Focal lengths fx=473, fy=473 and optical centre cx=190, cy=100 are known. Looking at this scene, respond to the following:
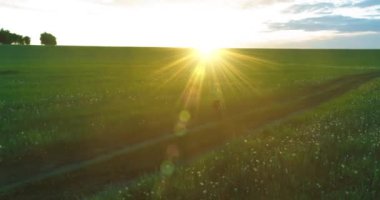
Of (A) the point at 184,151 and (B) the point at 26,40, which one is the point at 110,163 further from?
(B) the point at 26,40

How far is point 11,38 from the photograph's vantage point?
15425 centimetres

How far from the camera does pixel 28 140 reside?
14523 mm

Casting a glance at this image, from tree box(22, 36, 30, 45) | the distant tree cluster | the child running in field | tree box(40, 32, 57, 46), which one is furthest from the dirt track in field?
tree box(22, 36, 30, 45)

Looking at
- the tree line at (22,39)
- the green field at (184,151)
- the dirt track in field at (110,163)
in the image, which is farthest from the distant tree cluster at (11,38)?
the dirt track in field at (110,163)

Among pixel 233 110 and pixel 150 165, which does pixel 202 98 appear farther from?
pixel 150 165

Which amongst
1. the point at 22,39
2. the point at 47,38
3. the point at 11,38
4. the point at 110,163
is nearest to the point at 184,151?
the point at 110,163

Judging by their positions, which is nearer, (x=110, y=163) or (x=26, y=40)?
(x=110, y=163)

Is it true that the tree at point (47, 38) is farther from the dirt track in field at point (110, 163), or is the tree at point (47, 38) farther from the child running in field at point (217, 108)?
the dirt track in field at point (110, 163)

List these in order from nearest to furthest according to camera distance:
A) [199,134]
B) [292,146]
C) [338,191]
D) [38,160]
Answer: [338,191] → [292,146] → [38,160] → [199,134]

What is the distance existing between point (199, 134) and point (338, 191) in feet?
27.0

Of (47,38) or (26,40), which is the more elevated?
(47,38)

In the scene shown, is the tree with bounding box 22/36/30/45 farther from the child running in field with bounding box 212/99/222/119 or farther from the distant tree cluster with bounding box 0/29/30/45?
the child running in field with bounding box 212/99/222/119

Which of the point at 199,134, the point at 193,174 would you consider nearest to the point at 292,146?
the point at 193,174

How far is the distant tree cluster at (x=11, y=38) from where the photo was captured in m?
148
